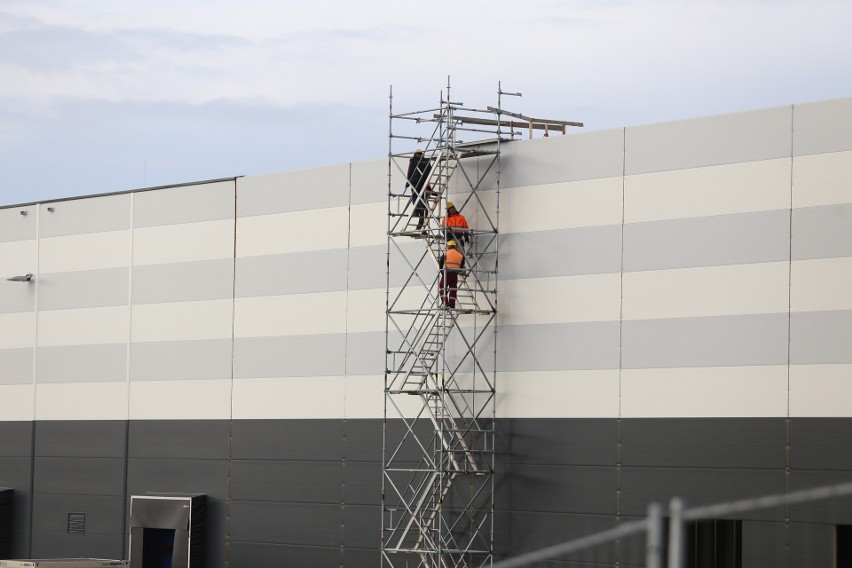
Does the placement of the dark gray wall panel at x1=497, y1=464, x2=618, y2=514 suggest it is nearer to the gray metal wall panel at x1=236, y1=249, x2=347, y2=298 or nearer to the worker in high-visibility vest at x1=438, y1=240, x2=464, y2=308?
the worker in high-visibility vest at x1=438, y1=240, x2=464, y2=308

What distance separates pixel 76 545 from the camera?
33625 millimetres

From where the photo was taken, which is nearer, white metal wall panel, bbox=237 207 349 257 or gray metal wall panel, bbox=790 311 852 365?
gray metal wall panel, bbox=790 311 852 365

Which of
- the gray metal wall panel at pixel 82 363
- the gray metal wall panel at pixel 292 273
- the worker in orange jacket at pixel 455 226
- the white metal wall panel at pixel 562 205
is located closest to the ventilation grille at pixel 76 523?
the gray metal wall panel at pixel 82 363

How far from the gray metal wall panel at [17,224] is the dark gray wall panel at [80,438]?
5494 mm

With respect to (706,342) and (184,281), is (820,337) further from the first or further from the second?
(184,281)

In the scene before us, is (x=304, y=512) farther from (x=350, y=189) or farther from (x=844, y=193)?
(x=844, y=193)

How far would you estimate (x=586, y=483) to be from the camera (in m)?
24.7

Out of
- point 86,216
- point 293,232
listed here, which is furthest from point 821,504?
point 86,216

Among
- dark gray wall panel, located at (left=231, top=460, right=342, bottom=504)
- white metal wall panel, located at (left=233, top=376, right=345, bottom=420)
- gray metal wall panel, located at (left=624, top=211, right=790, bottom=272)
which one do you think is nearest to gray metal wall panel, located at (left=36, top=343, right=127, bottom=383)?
white metal wall panel, located at (left=233, top=376, right=345, bottom=420)

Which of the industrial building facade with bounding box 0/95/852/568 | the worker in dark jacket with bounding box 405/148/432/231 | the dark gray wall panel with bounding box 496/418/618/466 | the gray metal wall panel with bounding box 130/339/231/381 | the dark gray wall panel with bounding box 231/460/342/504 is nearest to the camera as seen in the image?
the industrial building facade with bounding box 0/95/852/568

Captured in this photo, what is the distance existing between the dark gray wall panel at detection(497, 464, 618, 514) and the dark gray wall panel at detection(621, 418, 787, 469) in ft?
2.29

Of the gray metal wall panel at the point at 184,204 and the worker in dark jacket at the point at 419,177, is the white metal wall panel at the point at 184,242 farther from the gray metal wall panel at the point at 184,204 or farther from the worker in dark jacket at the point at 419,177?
the worker in dark jacket at the point at 419,177

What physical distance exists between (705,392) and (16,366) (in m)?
21.2

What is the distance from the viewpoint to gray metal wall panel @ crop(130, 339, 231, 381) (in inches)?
1236
